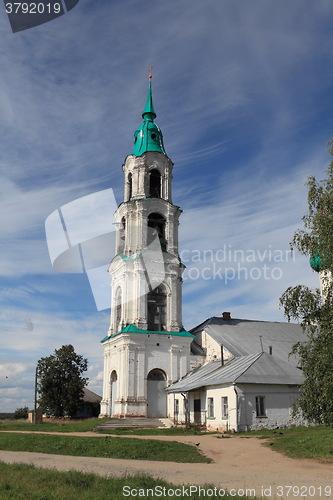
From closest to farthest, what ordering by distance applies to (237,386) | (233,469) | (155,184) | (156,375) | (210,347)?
(233,469) < (237,386) < (156,375) < (210,347) < (155,184)

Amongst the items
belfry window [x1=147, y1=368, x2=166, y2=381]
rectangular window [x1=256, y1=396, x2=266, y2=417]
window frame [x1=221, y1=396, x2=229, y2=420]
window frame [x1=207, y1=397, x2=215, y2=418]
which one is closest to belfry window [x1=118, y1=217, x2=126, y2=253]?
belfry window [x1=147, y1=368, x2=166, y2=381]

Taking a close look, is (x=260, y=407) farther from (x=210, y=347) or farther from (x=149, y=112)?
(x=149, y=112)

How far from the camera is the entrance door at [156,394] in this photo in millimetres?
33594

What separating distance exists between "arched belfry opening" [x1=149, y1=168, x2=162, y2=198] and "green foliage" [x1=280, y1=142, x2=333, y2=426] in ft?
79.9

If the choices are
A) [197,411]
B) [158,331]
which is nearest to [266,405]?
[197,411]

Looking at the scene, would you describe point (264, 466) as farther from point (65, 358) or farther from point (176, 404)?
point (65, 358)

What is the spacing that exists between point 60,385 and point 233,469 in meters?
31.5

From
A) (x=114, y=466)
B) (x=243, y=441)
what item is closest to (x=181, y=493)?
(x=114, y=466)

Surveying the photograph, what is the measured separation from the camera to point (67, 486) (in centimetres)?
926

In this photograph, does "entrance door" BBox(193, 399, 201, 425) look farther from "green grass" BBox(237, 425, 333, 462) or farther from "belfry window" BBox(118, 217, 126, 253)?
"belfry window" BBox(118, 217, 126, 253)

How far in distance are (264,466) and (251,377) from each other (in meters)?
12.1

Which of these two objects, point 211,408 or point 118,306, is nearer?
point 211,408

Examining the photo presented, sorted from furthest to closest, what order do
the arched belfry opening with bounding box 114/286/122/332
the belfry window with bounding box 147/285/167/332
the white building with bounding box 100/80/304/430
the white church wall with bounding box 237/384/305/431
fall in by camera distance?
the arched belfry opening with bounding box 114/286/122/332
the belfry window with bounding box 147/285/167/332
the white building with bounding box 100/80/304/430
the white church wall with bounding box 237/384/305/431

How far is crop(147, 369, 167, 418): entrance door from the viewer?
33594mm
